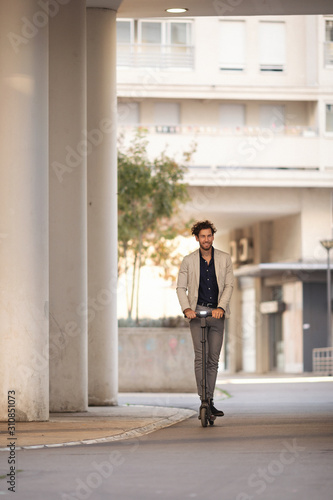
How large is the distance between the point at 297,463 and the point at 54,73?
28.4 feet

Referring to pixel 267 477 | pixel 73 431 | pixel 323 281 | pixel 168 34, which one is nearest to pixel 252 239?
pixel 323 281

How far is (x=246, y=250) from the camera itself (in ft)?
180

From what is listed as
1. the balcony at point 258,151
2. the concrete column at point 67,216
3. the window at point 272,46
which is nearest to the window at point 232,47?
the window at point 272,46

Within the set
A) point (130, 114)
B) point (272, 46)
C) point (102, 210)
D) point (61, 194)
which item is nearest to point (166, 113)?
point (130, 114)

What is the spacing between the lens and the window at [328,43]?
4844 cm

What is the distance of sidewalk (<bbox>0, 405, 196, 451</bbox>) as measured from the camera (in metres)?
10.6

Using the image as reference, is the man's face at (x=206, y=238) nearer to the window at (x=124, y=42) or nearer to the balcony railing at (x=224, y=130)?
the balcony railing at (x=224, y=130)

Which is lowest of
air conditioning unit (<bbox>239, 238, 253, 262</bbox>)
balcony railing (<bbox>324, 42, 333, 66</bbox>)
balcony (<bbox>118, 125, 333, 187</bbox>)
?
air conditioning unit (<bbox>239, 238, 253, 262</bbox>)

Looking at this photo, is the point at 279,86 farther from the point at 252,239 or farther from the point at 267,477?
the point at 267,477

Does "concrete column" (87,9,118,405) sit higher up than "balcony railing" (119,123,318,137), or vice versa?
"balcony railing" (119,123,318,137)

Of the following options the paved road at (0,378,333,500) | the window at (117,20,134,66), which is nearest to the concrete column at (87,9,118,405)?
the paved road at (0,378,333,500)

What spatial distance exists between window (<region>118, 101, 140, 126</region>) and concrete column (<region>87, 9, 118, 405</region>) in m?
30.6

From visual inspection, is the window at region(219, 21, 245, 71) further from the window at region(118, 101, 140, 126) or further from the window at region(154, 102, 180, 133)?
the window at region(118, 101, 140, 126)

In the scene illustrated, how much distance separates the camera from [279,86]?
159 feet
